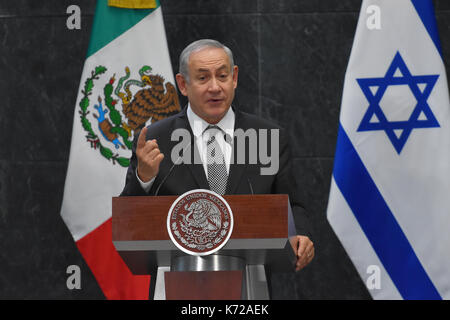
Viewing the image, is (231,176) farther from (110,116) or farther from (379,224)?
(110,116)

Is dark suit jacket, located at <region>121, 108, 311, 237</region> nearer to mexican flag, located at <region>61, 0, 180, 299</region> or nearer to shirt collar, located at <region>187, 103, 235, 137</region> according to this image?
shirt collar, located at <region>187, 103, 235, 137</region>

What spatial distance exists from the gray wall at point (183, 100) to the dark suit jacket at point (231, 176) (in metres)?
1.98

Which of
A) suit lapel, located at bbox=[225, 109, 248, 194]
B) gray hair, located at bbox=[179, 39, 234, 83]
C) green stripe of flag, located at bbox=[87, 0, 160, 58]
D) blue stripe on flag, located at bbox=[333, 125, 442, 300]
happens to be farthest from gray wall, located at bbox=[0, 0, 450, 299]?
suit lapel, located at bbox=[225, 109, 248, 194]

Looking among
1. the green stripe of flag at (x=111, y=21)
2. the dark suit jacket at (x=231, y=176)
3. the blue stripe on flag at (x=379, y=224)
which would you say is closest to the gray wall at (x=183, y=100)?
the green stripe of flag at (x=111, y=21)

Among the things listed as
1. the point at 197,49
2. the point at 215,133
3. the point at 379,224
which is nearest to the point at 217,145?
the point at 215,133

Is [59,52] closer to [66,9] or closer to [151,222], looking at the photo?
[66,9]

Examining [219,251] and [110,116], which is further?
[110,116]

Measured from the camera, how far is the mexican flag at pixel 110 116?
14.2ft

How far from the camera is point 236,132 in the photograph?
2541 millimetres

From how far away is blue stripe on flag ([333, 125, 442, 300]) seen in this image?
4125 mm

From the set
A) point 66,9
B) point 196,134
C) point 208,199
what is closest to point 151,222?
point 208,199

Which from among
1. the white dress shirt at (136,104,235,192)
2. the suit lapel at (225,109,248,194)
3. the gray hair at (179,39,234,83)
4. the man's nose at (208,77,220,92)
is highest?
the gray hair at (179,39,234,83)

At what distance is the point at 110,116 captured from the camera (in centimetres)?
439

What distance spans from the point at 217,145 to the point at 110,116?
2.05m
